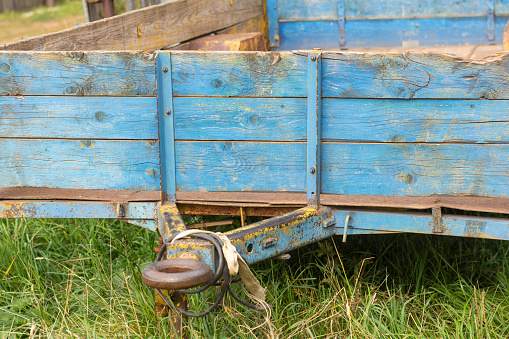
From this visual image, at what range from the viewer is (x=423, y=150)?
2148 mm

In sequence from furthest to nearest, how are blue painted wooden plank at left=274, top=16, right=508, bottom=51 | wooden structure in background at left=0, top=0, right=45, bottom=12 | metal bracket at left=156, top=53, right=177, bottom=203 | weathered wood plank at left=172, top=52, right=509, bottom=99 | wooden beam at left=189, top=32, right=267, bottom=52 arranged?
1. wooden structure in background at left=0, top=0, right=45, bottom=12
2. blue painted wooden plank at left=274, top=16, right=508, bottom=51
3. wooden beam at left=189, top=32, right=267, bottom=52
4. metal bracket at left=156, top=53, right=177, bottom=203
5. weathered wood plank at left=172, top=52, right=509, bottom=99

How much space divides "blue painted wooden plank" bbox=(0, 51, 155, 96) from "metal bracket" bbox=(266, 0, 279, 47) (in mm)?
3091

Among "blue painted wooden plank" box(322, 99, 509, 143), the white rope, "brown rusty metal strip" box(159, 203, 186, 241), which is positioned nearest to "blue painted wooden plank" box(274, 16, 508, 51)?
"blue painted wooden plank" box(322, 99, 509, 143)

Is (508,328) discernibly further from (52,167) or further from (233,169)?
(52,167)

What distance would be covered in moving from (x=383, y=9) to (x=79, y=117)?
3.56 meters

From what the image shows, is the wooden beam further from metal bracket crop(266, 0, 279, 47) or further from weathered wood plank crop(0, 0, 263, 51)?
metal bracket crop(266, 0, 279, 47)

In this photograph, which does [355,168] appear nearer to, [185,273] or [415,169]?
[415,169]

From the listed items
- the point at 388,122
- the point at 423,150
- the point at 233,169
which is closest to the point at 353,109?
the point at 388,122

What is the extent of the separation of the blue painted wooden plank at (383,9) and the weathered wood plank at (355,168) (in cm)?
314

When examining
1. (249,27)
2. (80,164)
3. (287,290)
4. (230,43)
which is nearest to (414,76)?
(287,290)

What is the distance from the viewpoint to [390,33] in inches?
196

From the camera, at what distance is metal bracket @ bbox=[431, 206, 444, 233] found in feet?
6.95

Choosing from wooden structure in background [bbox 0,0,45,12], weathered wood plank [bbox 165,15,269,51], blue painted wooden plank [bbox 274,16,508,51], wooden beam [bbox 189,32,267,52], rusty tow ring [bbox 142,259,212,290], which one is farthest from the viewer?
wooden structure in background [bbox 0,0,45,12]

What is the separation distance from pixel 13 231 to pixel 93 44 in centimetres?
132
